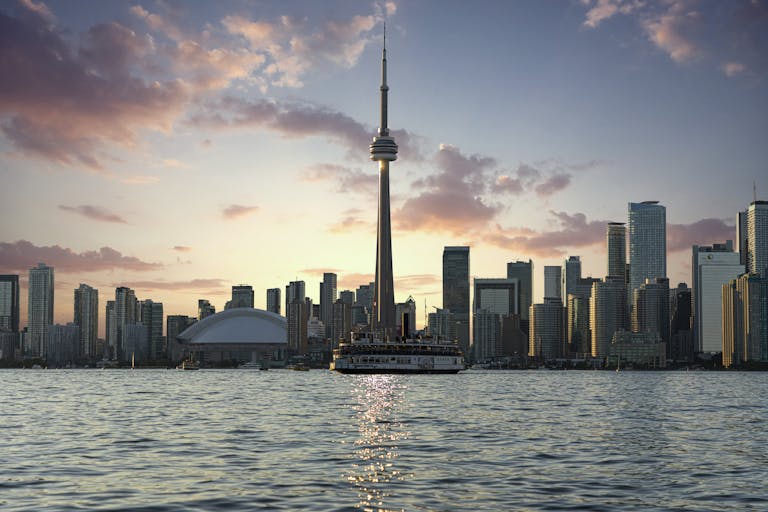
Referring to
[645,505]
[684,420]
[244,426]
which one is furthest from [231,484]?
[684,420]

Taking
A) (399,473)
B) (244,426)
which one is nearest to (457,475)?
(399,473)

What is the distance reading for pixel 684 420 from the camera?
8250 cm

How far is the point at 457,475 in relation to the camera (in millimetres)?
42438

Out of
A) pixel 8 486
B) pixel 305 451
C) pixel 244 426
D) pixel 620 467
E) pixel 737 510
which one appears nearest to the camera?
pixel 737 510

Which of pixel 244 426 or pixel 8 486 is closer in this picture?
pixel 8 486

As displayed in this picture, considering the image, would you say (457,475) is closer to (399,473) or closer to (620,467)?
(399,473)

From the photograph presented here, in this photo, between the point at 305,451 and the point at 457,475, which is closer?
the point at 457,475

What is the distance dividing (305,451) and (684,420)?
146 ft

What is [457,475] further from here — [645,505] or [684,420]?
[684,420]

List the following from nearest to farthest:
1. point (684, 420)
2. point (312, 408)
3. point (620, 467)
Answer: point (620, 467) → point (684, 420) → point (312, 408)

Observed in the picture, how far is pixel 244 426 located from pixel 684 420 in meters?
40.9

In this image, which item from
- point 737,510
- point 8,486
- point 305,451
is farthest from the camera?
point 305,451

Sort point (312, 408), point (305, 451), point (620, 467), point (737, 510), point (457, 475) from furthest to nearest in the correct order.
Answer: point (312, 408) < point (305, 451) < point (620, 467) < point (457, 475) < point (737, 510)

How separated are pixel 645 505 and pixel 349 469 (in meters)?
15.4
